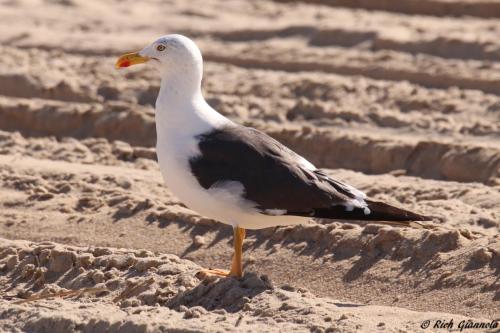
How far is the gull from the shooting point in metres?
6.21

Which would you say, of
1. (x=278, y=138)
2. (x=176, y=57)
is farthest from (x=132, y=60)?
(x=278, y=138)

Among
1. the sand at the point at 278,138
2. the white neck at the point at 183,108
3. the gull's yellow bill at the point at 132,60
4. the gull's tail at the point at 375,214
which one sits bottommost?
the sand at the point at 278,138

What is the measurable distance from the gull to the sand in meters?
0.36

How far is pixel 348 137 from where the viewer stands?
953 cm

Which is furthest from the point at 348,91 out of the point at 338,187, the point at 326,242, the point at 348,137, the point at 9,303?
the point at 9,303

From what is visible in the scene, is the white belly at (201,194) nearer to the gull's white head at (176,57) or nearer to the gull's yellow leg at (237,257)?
the gull's yellow leg at (237,257)

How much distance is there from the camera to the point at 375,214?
243 inches

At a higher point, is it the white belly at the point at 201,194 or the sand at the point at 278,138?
the white belly at the point at 201,194

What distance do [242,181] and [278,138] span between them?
11.2ft

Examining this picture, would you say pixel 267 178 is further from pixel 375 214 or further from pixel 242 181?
pixel 375 214

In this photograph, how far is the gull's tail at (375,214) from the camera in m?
6.16

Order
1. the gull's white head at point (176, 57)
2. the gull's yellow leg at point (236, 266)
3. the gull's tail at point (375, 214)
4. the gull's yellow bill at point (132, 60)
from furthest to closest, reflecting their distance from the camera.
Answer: the gull's yellow bill at point (132, 60)
the gull's white head at point (176, 57)
the gull's yellow leg at point (236, 266)
the gull's tail at point (375, 214)

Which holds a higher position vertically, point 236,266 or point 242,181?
point 242,181

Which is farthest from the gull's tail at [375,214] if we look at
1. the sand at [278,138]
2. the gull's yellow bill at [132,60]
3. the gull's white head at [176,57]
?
the gull's yellow bill at [132,60]
